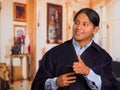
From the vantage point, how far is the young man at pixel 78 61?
119 cm

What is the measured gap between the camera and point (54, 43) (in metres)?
3.65

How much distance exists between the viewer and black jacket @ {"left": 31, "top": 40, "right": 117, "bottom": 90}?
1.23m

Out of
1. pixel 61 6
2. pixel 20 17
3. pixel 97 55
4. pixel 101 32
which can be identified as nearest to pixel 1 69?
pixel 20 17

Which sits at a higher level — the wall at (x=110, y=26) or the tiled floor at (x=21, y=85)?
the wall at (x=110, y=26)

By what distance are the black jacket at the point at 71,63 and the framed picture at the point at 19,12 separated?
203 cm

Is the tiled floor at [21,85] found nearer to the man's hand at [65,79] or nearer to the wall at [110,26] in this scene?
the wall at [110,26]

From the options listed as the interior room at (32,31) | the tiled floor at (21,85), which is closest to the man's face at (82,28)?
the interior room at (32,31)

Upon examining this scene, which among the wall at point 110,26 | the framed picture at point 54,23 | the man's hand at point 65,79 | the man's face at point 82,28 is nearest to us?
the man's hand at point 65,79

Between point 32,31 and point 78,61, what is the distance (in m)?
2.32

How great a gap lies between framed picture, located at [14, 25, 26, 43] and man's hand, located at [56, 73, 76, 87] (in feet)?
7.06

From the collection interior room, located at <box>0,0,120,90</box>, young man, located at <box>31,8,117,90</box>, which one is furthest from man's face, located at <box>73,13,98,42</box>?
interior room, located at <box>0,0,120,90</box>

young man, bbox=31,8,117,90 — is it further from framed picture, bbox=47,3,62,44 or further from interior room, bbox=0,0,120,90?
framed picture, bbox=47,3,62,44

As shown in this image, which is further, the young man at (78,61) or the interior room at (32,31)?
the interior room at (32,31)

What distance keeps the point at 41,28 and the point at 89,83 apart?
7.88ft
